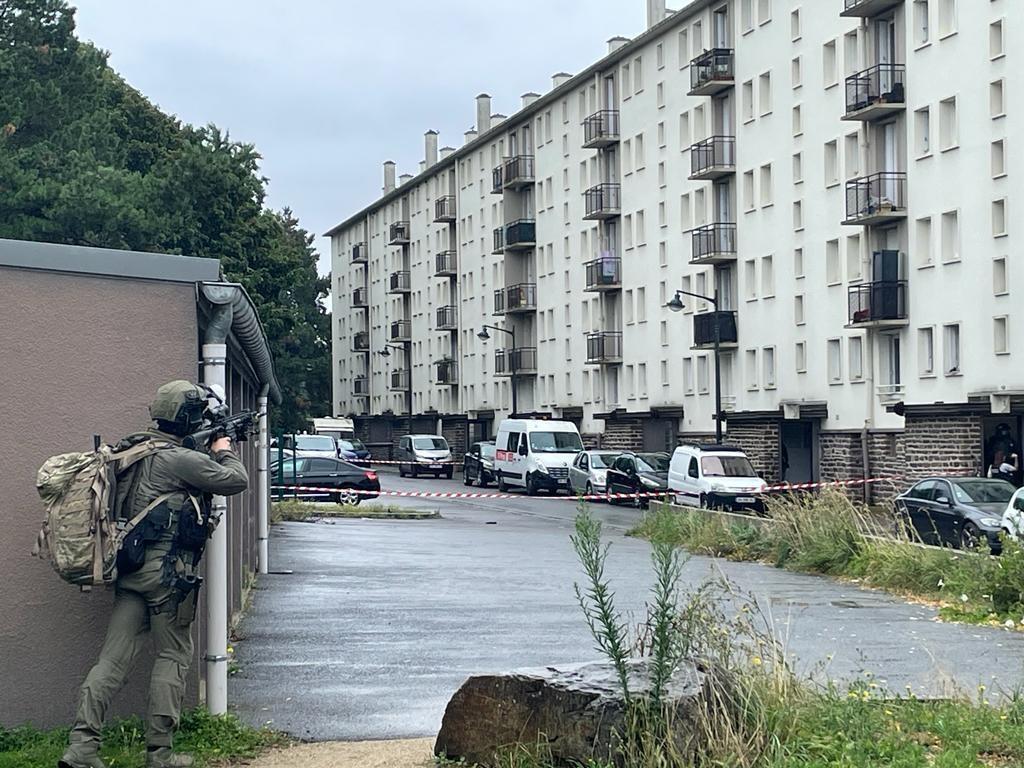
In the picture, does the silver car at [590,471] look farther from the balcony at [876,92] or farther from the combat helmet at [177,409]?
the combat helmet at [177,409]

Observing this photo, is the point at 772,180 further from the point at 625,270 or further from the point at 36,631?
the point at 36,631

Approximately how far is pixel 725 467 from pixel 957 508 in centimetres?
1408

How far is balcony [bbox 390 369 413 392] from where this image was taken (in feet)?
338

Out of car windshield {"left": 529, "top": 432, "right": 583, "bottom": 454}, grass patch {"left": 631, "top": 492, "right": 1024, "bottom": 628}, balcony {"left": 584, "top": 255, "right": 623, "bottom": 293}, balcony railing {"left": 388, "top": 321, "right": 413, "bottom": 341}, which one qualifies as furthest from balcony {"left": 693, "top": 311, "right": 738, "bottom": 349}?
balcony railing {"left": 388, "top": 321, "right": 413, "bottom": 341}

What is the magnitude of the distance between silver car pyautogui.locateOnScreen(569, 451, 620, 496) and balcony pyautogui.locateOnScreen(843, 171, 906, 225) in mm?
10394

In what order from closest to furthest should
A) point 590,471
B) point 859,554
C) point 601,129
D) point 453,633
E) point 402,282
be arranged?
point 453,633
point 859,554
point 590,471
point 601,129
point 402,282

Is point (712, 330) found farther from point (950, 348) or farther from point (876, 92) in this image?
point (950, 348)

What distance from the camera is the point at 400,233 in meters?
104

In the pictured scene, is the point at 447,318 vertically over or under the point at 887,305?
over

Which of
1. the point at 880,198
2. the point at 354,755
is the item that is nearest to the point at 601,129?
the point at 880,198

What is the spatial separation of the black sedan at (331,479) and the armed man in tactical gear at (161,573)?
114 feet

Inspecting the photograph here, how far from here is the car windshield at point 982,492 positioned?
26766 millimetres

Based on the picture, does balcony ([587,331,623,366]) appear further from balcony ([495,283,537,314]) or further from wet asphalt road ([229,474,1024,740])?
wet asphalt road ([229,474,1024,740])

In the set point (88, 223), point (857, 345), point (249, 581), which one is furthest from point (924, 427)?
point (249, 581)
